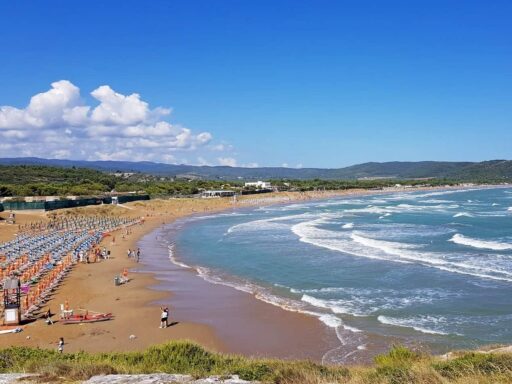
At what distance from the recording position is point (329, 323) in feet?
61.2

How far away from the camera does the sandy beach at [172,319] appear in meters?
17.0

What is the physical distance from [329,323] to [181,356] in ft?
28.8

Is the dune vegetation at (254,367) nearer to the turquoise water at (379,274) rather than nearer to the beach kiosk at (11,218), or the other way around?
the turquoise water at (379,274)

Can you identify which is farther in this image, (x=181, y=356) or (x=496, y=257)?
(x=496, y=257)

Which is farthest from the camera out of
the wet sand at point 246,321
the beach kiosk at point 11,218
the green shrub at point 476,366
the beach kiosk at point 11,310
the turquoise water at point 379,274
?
the beach kiosk at point 11,218

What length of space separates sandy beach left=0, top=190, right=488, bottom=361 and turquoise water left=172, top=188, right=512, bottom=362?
0.99 metres

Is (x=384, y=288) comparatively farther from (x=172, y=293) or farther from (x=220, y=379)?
(x=220, y=379)

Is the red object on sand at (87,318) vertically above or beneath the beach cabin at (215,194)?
beneath

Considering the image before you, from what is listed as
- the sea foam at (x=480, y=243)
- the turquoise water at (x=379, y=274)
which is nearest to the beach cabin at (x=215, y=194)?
the turquoise water at (x=379, y=274)

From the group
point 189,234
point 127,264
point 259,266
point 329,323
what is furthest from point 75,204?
point 329,323

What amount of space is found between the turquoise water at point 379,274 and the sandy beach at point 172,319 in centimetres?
99

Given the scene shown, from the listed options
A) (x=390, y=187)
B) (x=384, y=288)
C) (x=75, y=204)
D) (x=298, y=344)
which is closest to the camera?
(x=298, y=344)

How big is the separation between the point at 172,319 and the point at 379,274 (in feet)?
38.1

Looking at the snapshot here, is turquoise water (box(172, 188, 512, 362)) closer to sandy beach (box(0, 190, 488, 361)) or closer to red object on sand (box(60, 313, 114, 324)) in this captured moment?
sandy beach (box(0, 190, 488, 361))
